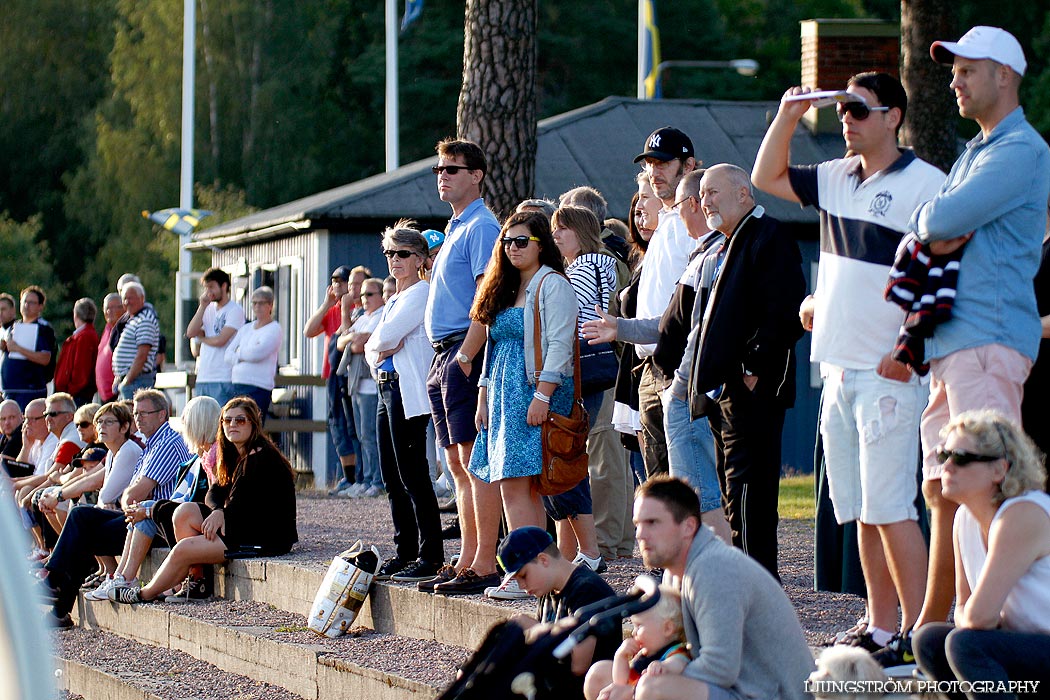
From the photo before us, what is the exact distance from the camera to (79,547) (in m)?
11.0

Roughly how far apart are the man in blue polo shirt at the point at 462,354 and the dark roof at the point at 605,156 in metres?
10.7

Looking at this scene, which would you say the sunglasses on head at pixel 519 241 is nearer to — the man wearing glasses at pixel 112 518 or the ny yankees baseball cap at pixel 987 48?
the ny yankees baseball cap at pixel 987 48

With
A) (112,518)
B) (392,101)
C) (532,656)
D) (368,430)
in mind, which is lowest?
(112,518)

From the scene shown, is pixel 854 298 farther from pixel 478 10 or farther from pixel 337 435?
pixel 337 435

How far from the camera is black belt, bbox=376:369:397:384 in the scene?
26.8 feet

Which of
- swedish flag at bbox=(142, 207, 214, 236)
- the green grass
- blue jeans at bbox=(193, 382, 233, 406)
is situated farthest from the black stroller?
swedish flag at bbox=(142, 207, 214, 236)

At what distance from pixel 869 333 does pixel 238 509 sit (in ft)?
19.5

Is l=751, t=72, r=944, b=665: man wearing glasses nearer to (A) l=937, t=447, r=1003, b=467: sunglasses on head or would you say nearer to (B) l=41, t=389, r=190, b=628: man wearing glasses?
(A) l=937, t=447, r=1003, b=467: sunglasses on head

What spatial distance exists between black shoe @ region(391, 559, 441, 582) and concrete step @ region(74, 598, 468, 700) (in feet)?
1.07

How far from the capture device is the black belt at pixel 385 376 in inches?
321

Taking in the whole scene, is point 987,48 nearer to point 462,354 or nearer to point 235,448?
point 462,354

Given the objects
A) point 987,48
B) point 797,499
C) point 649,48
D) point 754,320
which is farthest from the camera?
point 649,48

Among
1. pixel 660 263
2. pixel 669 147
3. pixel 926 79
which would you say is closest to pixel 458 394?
pixel 660 263

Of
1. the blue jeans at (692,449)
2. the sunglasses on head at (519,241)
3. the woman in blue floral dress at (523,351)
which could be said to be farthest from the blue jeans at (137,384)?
the blue jeans at (692,449)
